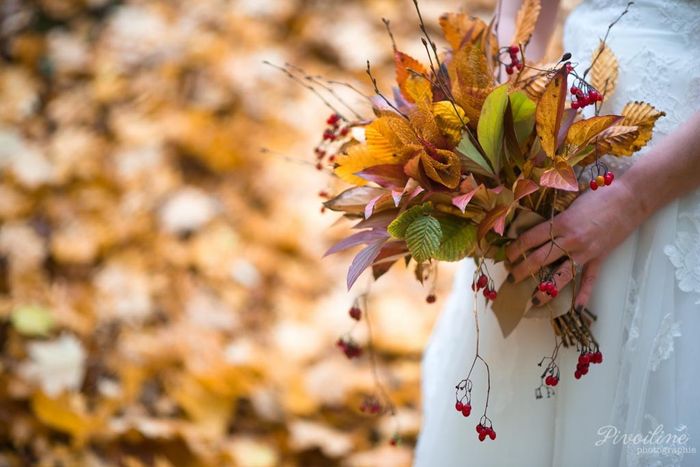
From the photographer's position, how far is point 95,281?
1.83 metres

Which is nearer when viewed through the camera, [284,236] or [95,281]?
[95,281]

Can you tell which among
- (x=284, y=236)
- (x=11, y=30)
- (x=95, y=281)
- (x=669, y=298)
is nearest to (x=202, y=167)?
(x=284, y=236)

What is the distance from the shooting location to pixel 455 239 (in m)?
0.75

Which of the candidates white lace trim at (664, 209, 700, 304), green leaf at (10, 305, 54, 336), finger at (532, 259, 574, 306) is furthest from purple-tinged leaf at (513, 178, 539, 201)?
green leaf at (10, 305, 54, 336)

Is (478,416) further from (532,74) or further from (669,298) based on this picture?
(532,74)

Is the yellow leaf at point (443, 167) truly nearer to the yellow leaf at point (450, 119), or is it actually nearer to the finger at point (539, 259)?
the yellow leaf at point (450, 119)

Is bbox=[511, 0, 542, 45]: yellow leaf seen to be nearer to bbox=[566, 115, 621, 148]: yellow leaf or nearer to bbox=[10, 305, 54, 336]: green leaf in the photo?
bbox=[566, 115, 621, 148]: yellow leaf

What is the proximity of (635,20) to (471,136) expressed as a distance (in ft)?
1.00

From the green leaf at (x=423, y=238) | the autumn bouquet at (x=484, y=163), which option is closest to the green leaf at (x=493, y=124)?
the autumn bouquet at (x=484, y=163)

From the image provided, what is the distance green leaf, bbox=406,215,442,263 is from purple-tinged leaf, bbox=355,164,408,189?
7 centimetres

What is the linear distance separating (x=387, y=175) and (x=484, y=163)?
0.11 m

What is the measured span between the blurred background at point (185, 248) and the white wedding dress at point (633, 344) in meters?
0.46

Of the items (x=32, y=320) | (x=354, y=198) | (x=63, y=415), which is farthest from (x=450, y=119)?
(x=32, y=320)

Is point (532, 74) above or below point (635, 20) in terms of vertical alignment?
below
